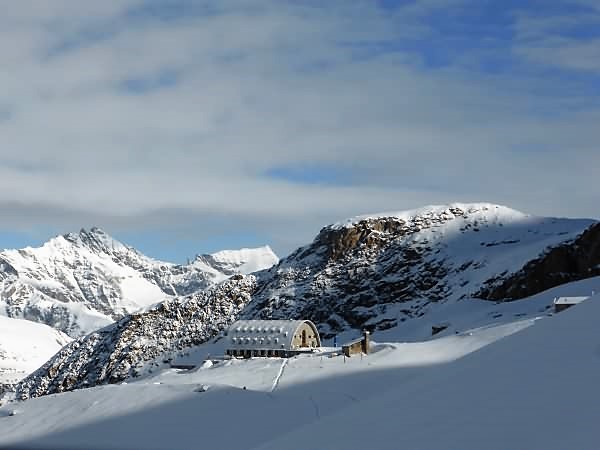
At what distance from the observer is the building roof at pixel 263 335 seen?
83375mm

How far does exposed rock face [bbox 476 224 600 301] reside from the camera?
3767 inches

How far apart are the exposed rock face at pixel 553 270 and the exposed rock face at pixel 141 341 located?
43801mm

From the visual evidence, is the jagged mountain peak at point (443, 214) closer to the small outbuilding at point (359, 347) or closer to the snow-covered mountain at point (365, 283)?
the snow-covered mountain at point (365, 283)

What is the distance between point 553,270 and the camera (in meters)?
97.3

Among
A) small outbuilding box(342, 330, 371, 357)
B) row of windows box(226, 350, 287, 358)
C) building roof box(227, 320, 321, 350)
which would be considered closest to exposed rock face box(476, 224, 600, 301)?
building roof box(227, 320, 321, 350)

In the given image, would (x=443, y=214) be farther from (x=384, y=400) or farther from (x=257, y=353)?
(x=384, y=400)

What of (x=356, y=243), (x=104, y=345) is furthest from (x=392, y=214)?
(x=104, y=345)

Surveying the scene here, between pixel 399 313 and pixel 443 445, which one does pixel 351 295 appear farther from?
pixel 443 445

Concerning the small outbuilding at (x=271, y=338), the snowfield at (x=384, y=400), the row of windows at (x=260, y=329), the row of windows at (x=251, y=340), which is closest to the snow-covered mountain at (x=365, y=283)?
the snowfield at (x=384, y=400)

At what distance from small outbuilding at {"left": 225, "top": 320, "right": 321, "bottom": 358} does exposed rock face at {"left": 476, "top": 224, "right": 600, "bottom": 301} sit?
23.4 metres

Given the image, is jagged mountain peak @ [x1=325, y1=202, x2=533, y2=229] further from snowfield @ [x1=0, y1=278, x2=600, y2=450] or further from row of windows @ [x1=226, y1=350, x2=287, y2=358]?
row of windows @ [x1=226, y1=350, x2=287, y2=358]

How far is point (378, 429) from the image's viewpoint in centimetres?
1187

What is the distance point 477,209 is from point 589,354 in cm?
11982

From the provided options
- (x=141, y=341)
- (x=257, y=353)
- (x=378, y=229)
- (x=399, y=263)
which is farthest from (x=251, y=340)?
(x=378, y=229)
